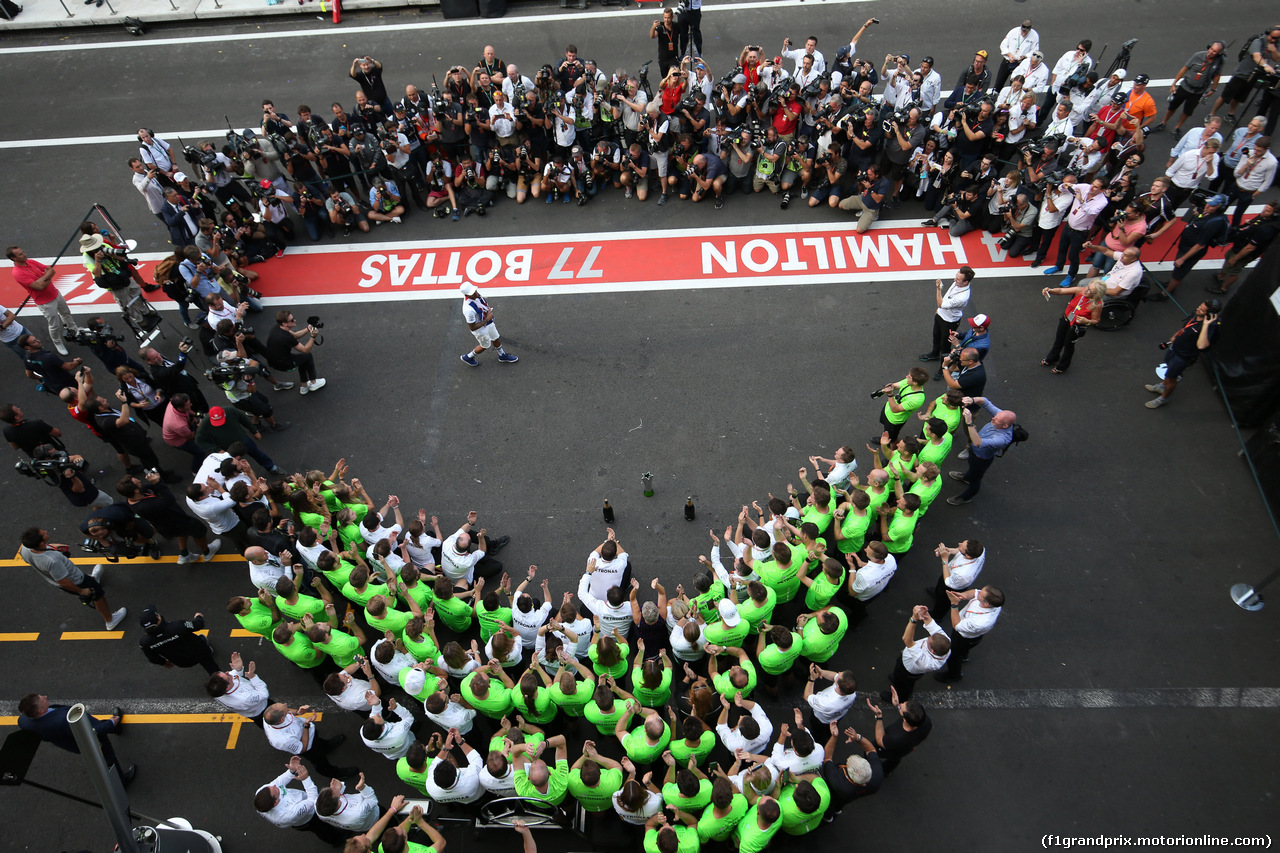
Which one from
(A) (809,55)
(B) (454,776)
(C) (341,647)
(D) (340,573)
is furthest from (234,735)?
(A) (809,55)

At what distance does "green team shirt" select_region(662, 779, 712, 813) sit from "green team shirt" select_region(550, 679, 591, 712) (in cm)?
113

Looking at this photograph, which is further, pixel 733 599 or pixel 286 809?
pixel 733 599

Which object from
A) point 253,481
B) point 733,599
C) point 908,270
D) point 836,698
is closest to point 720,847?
point 836,698

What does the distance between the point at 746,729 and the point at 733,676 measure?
2.01ft

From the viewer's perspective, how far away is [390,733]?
705 cm

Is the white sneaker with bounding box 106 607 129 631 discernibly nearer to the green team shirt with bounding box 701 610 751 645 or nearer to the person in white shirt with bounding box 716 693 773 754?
the green team shirt with bounding box 701 610 751 645

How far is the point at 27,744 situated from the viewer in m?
5.60

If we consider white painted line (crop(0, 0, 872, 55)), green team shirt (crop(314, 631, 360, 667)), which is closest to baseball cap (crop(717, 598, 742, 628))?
green team shirt (crop(314, 631, 360, 667))

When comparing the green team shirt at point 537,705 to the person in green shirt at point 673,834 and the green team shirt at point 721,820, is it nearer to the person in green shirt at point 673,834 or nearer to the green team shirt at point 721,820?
the person in green shirt at point 673,834

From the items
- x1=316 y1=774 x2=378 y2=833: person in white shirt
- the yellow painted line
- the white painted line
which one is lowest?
the yellow painted line

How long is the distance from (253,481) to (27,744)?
13.9 ft

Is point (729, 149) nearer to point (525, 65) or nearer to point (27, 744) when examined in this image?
point (525, 65)

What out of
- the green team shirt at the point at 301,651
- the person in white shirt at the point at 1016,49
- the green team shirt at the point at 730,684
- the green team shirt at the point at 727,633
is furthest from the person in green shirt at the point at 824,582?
the person in white shirt at the point at 1016,49

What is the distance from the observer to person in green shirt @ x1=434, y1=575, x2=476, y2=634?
7.77 meters
